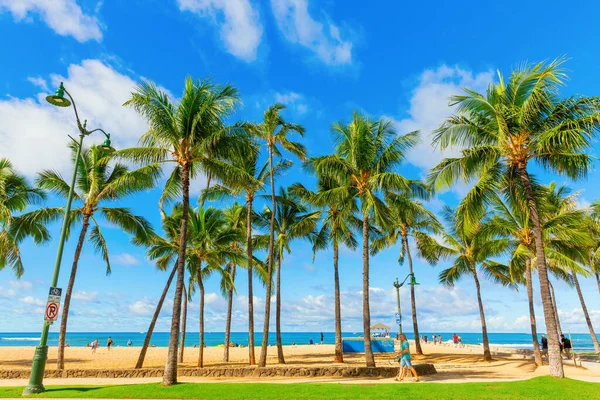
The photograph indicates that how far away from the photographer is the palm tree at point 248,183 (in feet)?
55.0

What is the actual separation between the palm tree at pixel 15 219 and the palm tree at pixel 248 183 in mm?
9306

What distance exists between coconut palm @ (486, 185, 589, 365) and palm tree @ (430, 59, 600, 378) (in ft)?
6.16

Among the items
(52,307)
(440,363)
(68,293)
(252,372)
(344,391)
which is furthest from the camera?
(440,363)

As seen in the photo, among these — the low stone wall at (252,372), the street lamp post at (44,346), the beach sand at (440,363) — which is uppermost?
the street lamp post at (44,346)

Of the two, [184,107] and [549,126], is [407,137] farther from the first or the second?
[184,107]

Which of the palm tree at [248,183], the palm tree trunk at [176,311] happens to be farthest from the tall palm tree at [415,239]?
the palm tree trunk at [176,311]

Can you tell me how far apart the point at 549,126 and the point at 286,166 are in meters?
14.3

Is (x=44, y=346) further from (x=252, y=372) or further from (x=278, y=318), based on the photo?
(x=278, y=318)

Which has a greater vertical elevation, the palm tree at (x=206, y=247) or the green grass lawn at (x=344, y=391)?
the palm tree at (x=206, y=247)

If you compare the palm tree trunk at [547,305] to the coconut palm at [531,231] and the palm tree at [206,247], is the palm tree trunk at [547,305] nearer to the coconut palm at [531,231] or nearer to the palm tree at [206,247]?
the coconut palm at [531,231]

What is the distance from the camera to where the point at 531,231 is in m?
22.1

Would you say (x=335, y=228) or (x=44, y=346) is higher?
(x=335, y=228)

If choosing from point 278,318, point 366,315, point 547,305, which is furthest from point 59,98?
point 547,305

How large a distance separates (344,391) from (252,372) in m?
7.02
